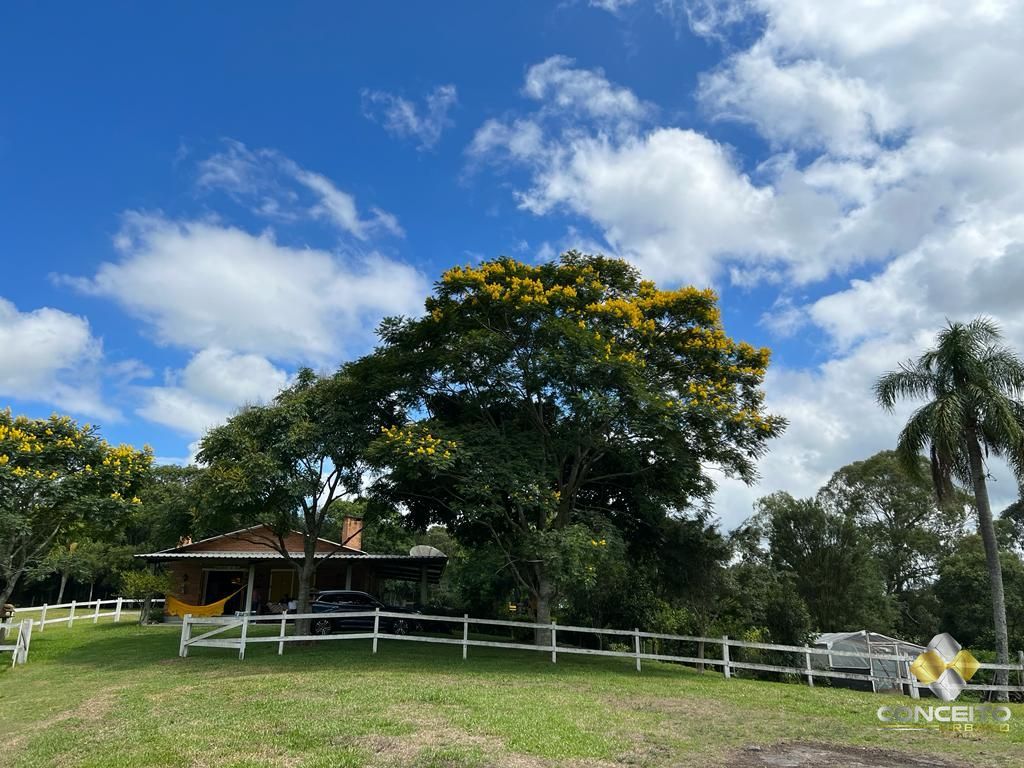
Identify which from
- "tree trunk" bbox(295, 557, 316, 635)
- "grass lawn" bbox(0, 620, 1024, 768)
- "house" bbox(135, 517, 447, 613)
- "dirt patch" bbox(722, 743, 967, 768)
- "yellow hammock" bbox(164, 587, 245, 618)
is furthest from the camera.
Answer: "house" bbox(135, 517, 447, 613)

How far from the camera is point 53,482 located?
16.6 metres

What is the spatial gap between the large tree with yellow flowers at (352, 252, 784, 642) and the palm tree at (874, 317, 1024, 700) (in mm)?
4349

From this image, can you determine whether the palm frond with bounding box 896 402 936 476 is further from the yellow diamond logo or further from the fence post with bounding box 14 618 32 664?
the fence post with bounding box 14 618 32 664

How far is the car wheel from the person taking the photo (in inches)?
882

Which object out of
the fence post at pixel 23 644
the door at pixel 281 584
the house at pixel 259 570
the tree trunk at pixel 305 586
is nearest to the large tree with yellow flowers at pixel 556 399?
the tree trunk at pixel 305 586

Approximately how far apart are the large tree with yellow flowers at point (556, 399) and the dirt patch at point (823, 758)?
7.35 meters

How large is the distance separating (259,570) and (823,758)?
104 ft

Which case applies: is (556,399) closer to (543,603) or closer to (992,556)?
(543,603)

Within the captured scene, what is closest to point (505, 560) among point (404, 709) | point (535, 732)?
point (404, 709)

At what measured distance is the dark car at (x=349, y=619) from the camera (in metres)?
23.1

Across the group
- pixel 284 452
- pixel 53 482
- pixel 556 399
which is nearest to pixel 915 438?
pixel 556 399

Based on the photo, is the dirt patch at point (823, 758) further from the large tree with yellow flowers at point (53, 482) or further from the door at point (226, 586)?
the door at point (226, 586)

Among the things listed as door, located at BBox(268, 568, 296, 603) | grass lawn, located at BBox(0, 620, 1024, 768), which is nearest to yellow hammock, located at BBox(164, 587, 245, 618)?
door, located at BBox(268, 568, 296, 603)

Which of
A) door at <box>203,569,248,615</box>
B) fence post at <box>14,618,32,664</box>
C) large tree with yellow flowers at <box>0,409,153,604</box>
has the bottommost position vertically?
fence post at <box>14,618,32,664</box>
